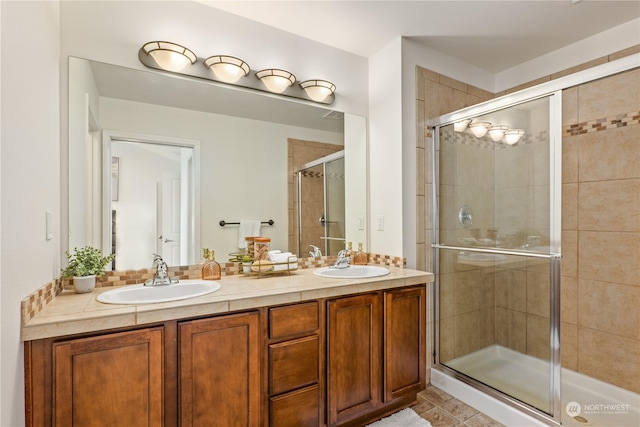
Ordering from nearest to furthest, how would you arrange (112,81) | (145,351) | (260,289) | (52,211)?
1. (145,351)
2. (52,211)
3. (260,289)
4. (112,81)

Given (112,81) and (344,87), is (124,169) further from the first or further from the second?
(344,87)

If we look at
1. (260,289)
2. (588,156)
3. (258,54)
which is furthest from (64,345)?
(588,156)

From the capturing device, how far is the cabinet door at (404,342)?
196cm

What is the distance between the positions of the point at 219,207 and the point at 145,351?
3.20 ft

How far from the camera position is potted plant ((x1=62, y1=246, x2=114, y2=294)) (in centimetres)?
157

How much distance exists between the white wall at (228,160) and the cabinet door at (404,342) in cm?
85

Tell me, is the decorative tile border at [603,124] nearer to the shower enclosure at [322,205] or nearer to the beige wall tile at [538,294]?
the beige wall tile at [538,294]

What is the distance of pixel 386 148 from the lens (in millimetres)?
2471

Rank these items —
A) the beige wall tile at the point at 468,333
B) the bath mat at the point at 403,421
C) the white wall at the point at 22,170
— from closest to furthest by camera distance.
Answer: the white wall at the point at 22,170 → the bath mat at the point at 403,421 → the beige wall tile at the point at 468,333

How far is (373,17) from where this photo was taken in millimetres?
2133

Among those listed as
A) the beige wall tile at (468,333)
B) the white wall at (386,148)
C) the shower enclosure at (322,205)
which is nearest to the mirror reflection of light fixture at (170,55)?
the shower enclosure at (322,205)

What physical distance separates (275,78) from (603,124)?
227 cm

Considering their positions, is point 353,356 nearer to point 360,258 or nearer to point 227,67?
point 360,258

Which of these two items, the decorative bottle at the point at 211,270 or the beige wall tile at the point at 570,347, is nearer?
the decorative bottle at the point at 211,270
